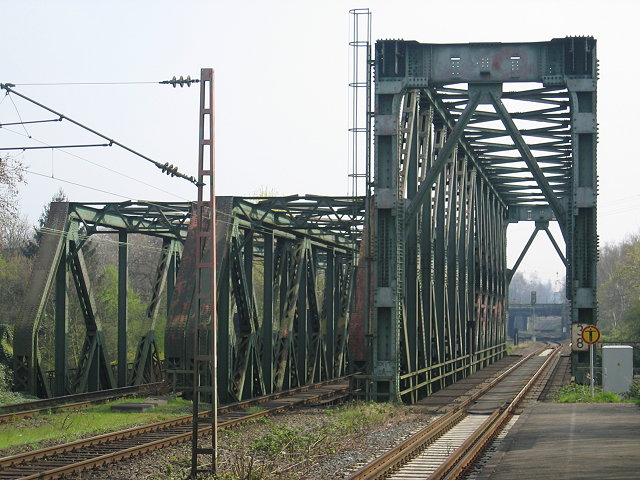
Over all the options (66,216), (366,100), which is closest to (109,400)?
(66,216)

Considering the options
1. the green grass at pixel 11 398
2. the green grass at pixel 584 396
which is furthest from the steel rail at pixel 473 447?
the green grass at pixel 11 398

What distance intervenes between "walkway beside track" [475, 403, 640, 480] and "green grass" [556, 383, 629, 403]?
1.98 metres

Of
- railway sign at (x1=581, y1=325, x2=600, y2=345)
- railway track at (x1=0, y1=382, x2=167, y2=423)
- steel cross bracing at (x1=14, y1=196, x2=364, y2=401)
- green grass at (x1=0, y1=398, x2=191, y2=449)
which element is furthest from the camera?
steel cross bracing at (x1=14, y1=196, x2=364, y2=401)

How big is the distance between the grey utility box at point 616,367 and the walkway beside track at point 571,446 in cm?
508

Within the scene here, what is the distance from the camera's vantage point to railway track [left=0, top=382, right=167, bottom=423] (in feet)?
74.8

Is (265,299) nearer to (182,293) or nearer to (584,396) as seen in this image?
(182,293)

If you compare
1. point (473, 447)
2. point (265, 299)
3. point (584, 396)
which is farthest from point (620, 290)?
point (473, 447)

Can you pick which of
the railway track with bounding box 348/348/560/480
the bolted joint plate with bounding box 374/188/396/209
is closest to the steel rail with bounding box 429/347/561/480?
the railway track with bounding box 348/348/560/480

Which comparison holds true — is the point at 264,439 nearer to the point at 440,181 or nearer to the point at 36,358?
the point at 36,358

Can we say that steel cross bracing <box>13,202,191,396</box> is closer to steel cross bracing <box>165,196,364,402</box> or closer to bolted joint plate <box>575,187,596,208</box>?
steel cross bracing <box>165,196,364,402</box>

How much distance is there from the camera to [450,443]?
18.0m

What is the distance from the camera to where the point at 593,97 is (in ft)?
81.6

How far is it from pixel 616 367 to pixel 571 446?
41.7 ft

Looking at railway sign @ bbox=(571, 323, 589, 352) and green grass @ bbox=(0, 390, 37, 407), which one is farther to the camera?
green grass @ bbox=(0, 390, 37, 407)
